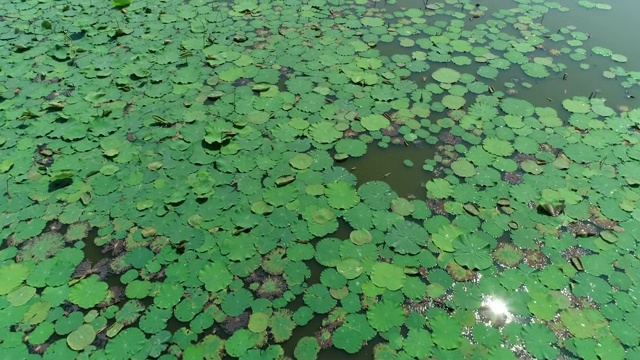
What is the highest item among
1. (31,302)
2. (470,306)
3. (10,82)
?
(10,82)

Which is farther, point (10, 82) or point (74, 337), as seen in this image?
point (10, 82)

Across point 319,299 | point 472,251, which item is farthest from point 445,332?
point 319,299

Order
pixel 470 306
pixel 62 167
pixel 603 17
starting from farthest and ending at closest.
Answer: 1. pixel 603 17
2. pixel 62 167
3. pixel 470 306

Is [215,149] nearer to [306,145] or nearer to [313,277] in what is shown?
[306,145]

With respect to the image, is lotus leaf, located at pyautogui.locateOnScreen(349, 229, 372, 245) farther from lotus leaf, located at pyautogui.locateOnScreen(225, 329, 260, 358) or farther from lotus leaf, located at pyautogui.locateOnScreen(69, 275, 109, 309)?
lotus leaf, located at pyautogui.locateOnScreen(69, 275, 109, 309)

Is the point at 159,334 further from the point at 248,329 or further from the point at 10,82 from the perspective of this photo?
the point at 10,82

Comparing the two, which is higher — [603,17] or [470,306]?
[603,17]

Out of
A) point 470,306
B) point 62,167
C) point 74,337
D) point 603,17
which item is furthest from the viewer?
point 603,17

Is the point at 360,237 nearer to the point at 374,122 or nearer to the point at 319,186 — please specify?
the point at 319,186

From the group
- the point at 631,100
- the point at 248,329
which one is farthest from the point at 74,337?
the point at 631,100
